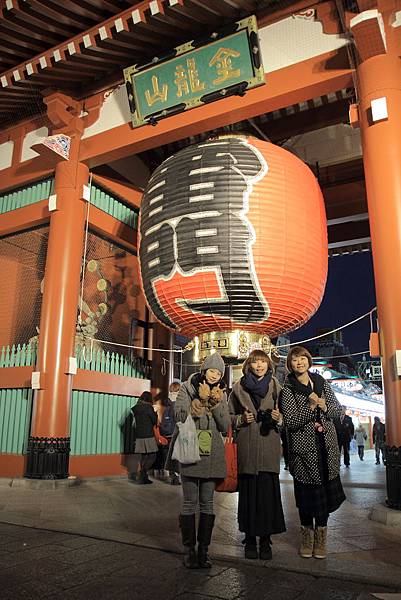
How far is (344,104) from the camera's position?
8.63m

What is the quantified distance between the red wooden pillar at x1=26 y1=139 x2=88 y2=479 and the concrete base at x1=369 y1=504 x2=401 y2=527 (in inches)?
177

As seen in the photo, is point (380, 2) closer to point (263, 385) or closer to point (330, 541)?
point (263, 385)

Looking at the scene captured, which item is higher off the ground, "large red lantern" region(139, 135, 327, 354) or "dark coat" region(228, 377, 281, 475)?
"large red lantern" region(139, 135, 327, 354)

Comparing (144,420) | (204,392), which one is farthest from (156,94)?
(204,392)

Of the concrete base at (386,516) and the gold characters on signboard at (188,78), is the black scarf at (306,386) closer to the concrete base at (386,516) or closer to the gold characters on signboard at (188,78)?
the concrete base at (386,516)

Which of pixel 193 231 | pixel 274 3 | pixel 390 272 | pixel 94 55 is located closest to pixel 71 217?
pixel 94 55

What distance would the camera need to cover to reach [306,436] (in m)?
3.25

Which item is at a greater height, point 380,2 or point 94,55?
point 94,55

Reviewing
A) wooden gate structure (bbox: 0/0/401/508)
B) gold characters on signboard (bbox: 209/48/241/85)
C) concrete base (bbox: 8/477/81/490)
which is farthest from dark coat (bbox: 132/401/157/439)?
gold characters on signboard (bbox: 209/48/241/85)

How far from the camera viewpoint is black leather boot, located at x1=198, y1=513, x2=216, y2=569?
9.75 ft

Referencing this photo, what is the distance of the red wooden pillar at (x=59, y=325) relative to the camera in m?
7.10

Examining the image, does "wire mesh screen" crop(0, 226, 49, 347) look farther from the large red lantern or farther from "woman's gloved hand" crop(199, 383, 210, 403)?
"woman's gloved hand" crop(199, 383, 210, 403)

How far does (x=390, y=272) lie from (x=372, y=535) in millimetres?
2552

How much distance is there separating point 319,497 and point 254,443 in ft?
1.76
